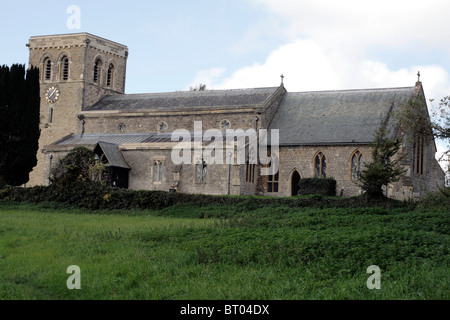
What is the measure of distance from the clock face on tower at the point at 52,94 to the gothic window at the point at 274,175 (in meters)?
19.9

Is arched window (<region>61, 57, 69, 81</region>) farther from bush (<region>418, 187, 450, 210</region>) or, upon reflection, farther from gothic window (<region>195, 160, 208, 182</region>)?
bush (<region>418, 187, 450, 210</region>)

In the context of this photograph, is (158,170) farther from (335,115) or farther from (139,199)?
(335,115)

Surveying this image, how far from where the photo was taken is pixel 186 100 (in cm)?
4297

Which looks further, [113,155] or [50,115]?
[50,115]

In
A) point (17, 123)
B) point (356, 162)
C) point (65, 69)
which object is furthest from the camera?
point (65, 69)

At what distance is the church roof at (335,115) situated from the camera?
35781mm

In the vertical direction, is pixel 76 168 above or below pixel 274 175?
below

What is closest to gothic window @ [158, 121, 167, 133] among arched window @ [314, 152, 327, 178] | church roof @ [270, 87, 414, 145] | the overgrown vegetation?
Answer: church roof @ [270, 87, 414, 145]

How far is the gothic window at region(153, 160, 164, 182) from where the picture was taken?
3703 centimetres

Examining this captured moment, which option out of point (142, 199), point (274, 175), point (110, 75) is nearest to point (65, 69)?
point (110, 75)

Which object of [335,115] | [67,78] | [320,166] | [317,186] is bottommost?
[317,186]

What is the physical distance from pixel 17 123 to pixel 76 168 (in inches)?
225

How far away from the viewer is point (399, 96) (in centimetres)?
3800

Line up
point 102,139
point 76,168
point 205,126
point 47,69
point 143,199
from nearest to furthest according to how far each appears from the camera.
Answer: point 143,199 < point 76,168 < point 205,126 < point 102,139 < point 47,69
